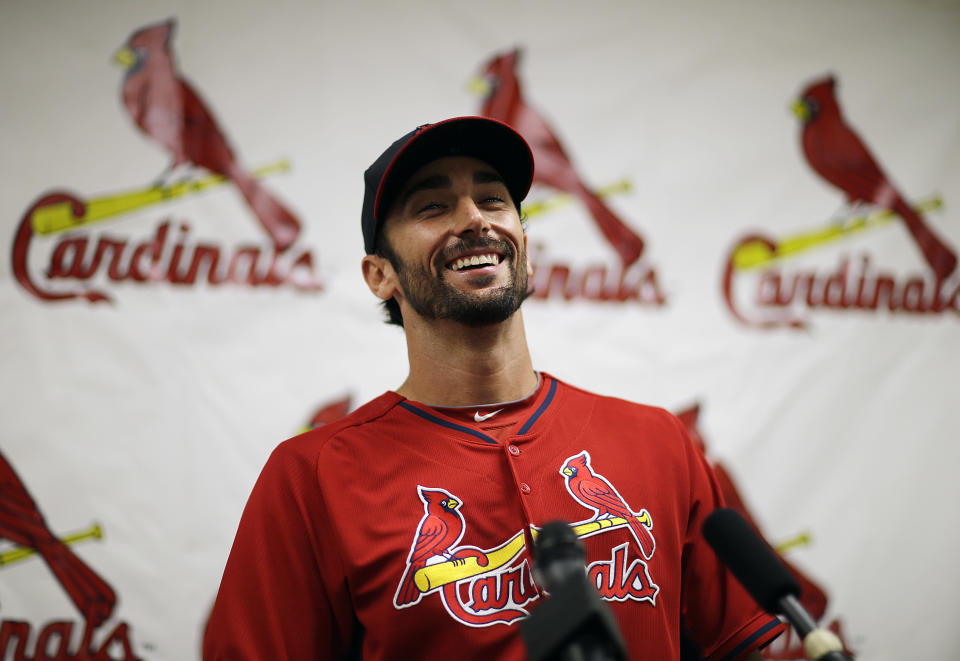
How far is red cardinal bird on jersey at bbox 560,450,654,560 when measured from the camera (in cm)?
89

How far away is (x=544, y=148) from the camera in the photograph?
1822 millimetres

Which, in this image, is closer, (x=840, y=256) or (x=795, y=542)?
(x=795, y=542)

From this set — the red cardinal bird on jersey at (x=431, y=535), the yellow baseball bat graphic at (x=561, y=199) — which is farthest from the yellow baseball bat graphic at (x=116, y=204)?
the red cardinal bird on jersey at (x=431, y=535)

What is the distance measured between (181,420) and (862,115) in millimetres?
1998

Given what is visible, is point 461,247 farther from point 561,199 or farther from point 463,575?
point 561,199

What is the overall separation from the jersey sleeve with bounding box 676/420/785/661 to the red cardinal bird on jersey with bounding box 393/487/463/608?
348 millimetres

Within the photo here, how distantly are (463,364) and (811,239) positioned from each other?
4.47 ft

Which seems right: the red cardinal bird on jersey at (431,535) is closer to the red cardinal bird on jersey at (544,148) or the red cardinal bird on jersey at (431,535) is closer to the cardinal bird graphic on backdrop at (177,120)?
the cardinal bird graphic on backdrop at (177,120)

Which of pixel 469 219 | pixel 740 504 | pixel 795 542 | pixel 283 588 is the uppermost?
pixel 469 219

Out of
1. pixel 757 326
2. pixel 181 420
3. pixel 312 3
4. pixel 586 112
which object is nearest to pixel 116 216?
pixel 181 420

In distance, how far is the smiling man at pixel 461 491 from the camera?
32.6 inches

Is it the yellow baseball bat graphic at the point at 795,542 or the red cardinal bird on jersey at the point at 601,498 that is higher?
the red cardinal bird on jersey at the point at 601,498

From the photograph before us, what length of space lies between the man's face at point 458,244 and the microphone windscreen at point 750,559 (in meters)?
0.41

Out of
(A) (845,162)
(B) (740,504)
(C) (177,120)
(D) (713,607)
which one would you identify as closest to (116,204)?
(C) (177,120)
